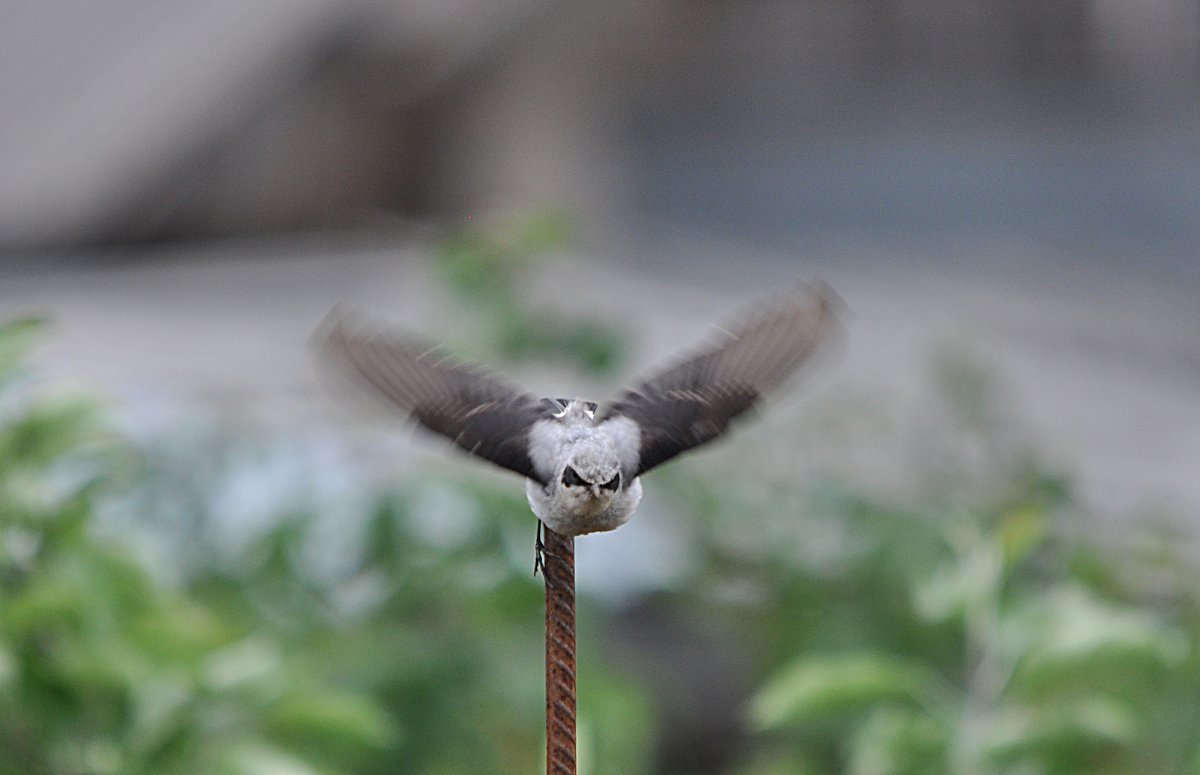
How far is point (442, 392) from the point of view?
0.51m

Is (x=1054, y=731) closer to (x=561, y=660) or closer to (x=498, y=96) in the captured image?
(x=561, y=660)

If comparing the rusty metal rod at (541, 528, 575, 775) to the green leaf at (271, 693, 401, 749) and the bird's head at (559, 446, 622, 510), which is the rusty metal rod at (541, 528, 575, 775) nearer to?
the bird's head at (559, 446, 622, 510)

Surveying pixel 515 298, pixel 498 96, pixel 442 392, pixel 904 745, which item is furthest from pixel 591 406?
pixel 498 96

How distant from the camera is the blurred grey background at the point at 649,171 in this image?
3.26m

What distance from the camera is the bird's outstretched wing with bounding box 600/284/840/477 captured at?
1.73 feet

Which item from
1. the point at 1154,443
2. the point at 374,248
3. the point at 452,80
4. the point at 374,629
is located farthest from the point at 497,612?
the point at 374,248

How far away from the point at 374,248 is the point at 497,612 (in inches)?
97.9

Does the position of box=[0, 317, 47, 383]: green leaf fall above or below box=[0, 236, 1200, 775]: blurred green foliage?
above

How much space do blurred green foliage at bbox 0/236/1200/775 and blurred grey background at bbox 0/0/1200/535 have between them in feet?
3.67

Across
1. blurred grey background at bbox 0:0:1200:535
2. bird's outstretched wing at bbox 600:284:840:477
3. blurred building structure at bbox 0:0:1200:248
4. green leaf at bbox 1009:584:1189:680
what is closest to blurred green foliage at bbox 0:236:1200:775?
green leaf at bbox 1009:584:1189:680

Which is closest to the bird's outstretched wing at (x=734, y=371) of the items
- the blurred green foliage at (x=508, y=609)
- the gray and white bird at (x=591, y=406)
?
the gray and white bird at (x=591, y=406)

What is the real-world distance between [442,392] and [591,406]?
0.05m

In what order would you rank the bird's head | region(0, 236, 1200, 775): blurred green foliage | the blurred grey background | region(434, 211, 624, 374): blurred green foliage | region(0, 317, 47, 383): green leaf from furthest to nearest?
1. the blurred grey background
2. region(434, 211, 624, 374): blurred green foliage
3. region(0, 236, 1200, 775): blurred green foliage
4. region(0, 317, 47, 383): green leaf
5. the bird's head

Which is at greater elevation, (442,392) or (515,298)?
(442,392)
